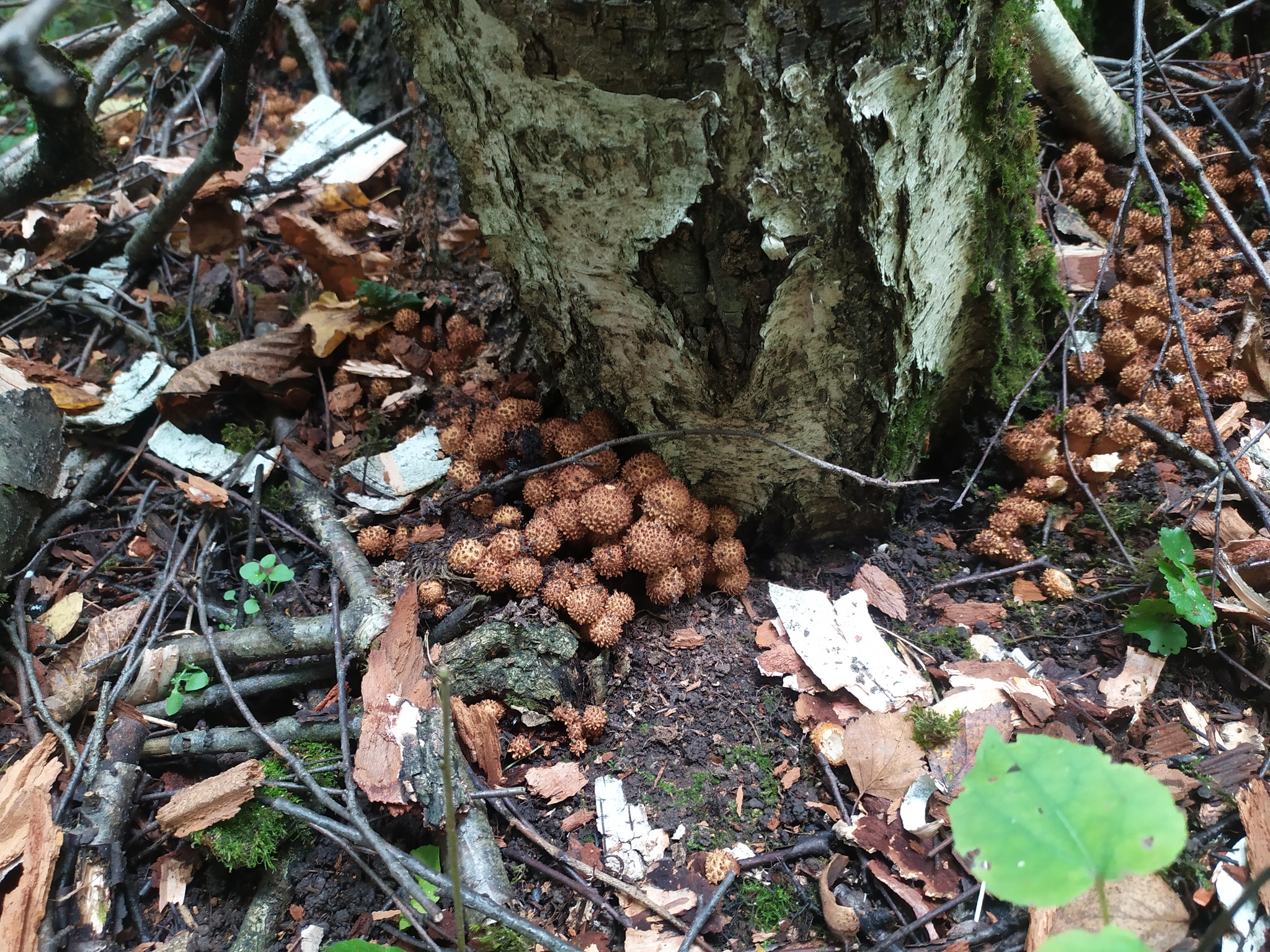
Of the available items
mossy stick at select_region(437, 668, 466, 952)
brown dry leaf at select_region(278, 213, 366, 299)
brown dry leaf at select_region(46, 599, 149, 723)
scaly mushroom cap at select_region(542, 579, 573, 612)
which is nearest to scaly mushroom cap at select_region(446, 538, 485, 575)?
scaly mushroom cap at select_region(542, 579, 573, 612)

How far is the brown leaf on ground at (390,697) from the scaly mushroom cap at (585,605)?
575mm

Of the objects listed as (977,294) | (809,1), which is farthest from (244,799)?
(977,294)

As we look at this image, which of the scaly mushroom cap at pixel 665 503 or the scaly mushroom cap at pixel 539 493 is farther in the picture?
the scaly mushroom cap at pixel 539 493

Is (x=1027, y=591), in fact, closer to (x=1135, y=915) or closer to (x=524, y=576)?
(x=1135, y=915)

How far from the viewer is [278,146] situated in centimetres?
543

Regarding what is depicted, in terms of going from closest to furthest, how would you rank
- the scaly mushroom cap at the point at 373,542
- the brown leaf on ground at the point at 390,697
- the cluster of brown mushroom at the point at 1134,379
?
the brown leaf on ground at the point at 390,697 → the scaly mushroom cap at the point at 373,542 → the cluster of brown mushroom at the point at 1134,379

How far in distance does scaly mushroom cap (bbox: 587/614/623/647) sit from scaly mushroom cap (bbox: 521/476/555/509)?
544mm

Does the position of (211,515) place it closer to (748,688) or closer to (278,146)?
(748,688)

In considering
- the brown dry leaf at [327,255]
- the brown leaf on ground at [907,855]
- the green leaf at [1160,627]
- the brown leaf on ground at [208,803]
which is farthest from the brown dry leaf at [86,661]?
the green leaf at [1160,627]

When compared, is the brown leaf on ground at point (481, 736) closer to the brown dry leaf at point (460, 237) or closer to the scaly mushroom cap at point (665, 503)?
the scaly mushroom cap at point (665, 503)

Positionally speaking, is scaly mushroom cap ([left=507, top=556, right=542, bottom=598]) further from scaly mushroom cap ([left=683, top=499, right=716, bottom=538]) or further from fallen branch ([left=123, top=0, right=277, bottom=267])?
fallen branch ([left=123, top=0, right=277, bottom=267])

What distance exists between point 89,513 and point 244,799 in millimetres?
1921

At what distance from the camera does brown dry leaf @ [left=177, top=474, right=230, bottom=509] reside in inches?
129

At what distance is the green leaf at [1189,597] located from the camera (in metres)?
2.49
